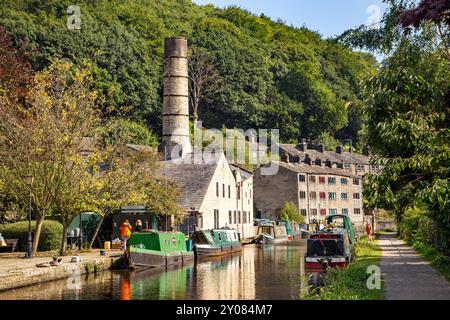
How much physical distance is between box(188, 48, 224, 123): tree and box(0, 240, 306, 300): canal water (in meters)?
72.3

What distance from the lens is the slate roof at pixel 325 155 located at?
95.4 m

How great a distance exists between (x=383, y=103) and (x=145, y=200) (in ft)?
77.9

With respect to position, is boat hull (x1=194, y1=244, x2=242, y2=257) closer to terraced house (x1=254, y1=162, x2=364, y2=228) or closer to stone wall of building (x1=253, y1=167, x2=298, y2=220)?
terraced house (x1=254, y1=162, x2=364, y2=228)

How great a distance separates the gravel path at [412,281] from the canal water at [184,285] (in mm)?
3418

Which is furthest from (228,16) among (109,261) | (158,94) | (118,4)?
(109,261)

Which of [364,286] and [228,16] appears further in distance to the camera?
[228,16]

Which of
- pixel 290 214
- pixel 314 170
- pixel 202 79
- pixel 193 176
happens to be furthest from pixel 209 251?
pixel 202 79

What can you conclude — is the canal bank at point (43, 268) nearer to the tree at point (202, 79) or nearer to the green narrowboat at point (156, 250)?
the green narrowboat at point (156, 250)

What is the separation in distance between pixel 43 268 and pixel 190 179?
1066 inches

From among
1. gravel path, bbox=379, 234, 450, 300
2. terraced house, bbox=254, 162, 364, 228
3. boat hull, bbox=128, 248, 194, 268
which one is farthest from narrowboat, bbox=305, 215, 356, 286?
terraced house, bbox=254, 162, 364, 228

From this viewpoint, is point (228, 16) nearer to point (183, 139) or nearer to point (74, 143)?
point (183, 139)

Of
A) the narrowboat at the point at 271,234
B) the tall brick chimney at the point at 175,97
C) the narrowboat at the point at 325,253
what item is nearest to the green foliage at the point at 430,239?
the narrowboat at the point at 325,253
